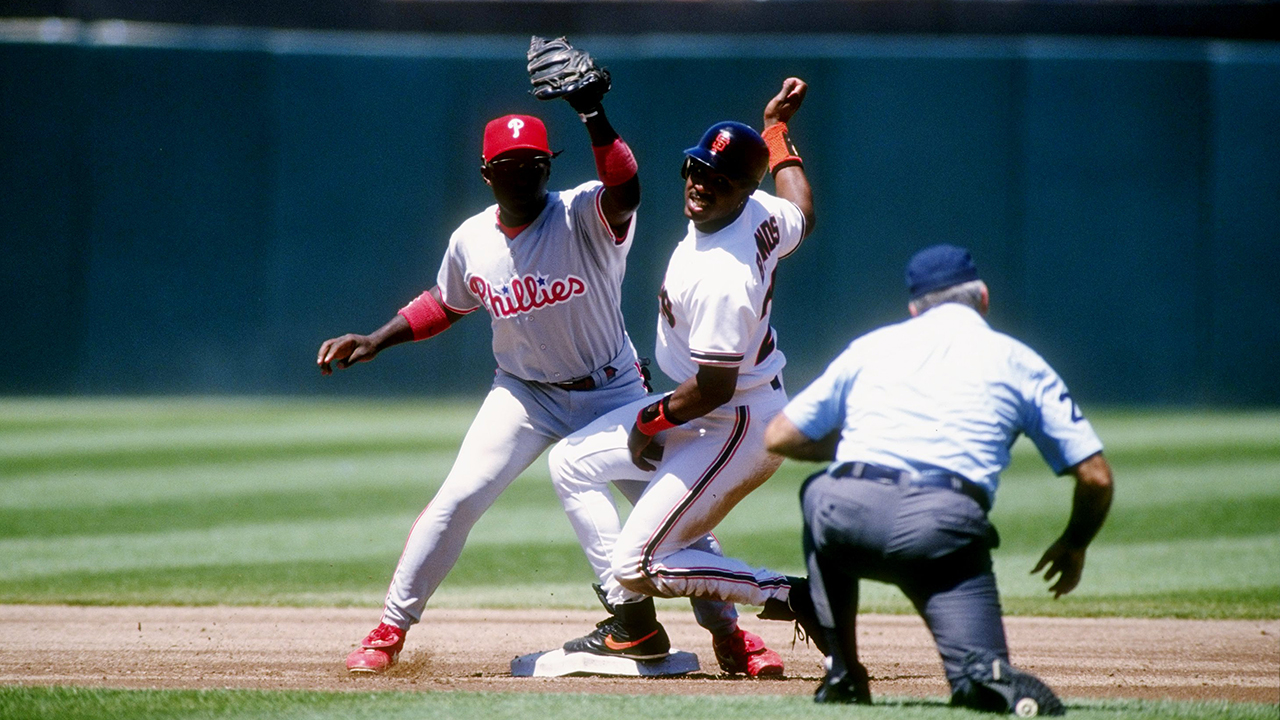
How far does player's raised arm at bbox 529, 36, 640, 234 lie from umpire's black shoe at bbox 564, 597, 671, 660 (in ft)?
4.25

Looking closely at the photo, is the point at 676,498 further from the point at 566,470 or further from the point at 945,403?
the point at 945,403

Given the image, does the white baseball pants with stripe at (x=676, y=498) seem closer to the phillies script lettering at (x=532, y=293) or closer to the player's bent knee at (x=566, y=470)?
the player's bent knee at (x=566, y=470)

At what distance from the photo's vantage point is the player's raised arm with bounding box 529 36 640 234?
13.4 ft

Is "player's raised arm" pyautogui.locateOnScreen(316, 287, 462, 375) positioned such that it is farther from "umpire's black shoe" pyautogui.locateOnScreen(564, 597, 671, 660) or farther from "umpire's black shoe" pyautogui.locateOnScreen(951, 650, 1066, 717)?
"umpire's black shoe" pyautogui.locateOnScreen(951, 650, 1066, 717)

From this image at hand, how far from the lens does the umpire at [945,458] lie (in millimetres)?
3328

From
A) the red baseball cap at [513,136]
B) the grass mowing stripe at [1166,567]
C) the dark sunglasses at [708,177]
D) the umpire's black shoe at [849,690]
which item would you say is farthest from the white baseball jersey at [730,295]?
the grass mowing stripe at [1166,567]

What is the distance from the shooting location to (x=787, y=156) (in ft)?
15.2

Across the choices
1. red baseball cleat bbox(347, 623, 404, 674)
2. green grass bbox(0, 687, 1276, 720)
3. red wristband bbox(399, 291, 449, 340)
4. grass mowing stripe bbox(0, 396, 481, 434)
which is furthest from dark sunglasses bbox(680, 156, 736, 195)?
grass mowing stripe bbox(0, 396, 481, 434)

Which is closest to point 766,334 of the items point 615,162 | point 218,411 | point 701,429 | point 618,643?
point 701,429

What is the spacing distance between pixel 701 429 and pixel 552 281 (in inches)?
27.4

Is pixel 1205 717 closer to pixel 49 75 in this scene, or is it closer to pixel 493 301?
pixel 493 301

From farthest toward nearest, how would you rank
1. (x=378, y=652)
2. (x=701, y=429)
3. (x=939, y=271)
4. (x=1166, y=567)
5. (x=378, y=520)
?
(x=378, y=520)
(x=1166, y=567)
(x=378, y=652)
(x=701, y=429)
(x=939, y=271)

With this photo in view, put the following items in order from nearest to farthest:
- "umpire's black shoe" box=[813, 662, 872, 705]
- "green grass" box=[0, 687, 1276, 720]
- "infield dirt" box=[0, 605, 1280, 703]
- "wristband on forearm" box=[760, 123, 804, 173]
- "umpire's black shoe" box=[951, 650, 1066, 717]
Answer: "umpire's black shoe" box=[951, 650, 1066, 717] → "green grass" box=[0, 687, 1276, 720] → "umpire's black shoe" box=[813, 662, 872, 705] → "infield dirt" box=[0, 605, 1280, 703] → "wristband on forearm" box=[760, 123, 804, 173]

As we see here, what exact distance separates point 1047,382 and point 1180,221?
11303 millimetres
